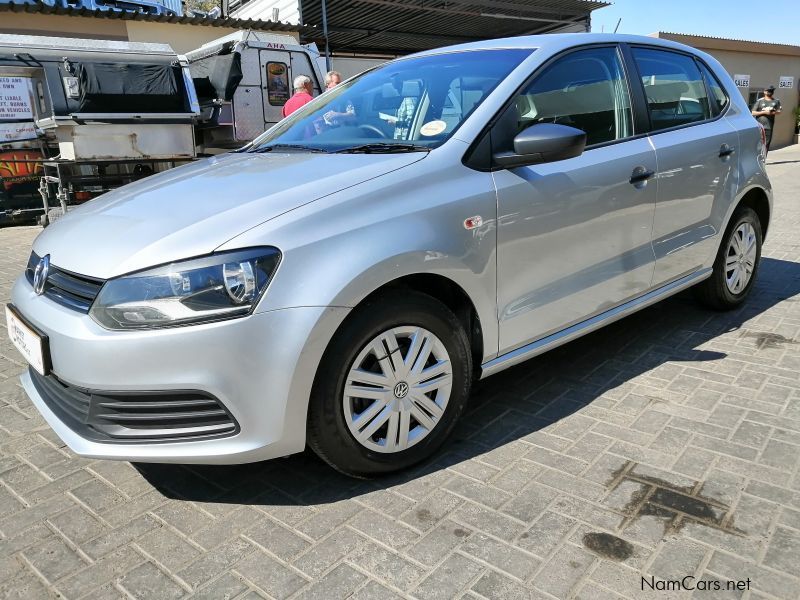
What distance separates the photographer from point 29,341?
243 centimetres

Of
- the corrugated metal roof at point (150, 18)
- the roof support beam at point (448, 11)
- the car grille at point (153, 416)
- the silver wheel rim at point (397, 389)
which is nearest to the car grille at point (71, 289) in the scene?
the car grille at point (153, 416)

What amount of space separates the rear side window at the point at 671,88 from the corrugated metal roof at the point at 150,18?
10545 millimetres

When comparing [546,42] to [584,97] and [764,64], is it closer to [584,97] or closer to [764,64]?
[584,97]

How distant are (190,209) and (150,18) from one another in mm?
11326

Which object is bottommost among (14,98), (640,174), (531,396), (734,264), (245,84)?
(531,396)

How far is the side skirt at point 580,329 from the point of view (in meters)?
2.82

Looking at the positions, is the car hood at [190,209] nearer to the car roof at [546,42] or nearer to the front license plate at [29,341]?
the front license plate at [29,341]

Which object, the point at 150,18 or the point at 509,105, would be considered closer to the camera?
the point at 509,105

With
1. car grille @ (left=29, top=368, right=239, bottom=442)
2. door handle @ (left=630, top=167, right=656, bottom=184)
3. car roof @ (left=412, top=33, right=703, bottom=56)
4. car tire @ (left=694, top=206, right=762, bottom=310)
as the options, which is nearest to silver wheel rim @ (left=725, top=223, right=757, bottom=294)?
car tire @ (left=694, top=206, right=762, bottom=310)

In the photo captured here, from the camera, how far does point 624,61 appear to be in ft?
11.3

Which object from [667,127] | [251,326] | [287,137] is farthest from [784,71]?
[251,326]

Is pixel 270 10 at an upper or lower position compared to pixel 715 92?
upper

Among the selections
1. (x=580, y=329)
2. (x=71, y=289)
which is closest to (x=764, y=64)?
(x=580, y=329)

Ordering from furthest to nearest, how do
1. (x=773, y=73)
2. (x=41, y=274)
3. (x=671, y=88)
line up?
(x=773, y=73), (x=671, y=88), (x=41, y=274)
